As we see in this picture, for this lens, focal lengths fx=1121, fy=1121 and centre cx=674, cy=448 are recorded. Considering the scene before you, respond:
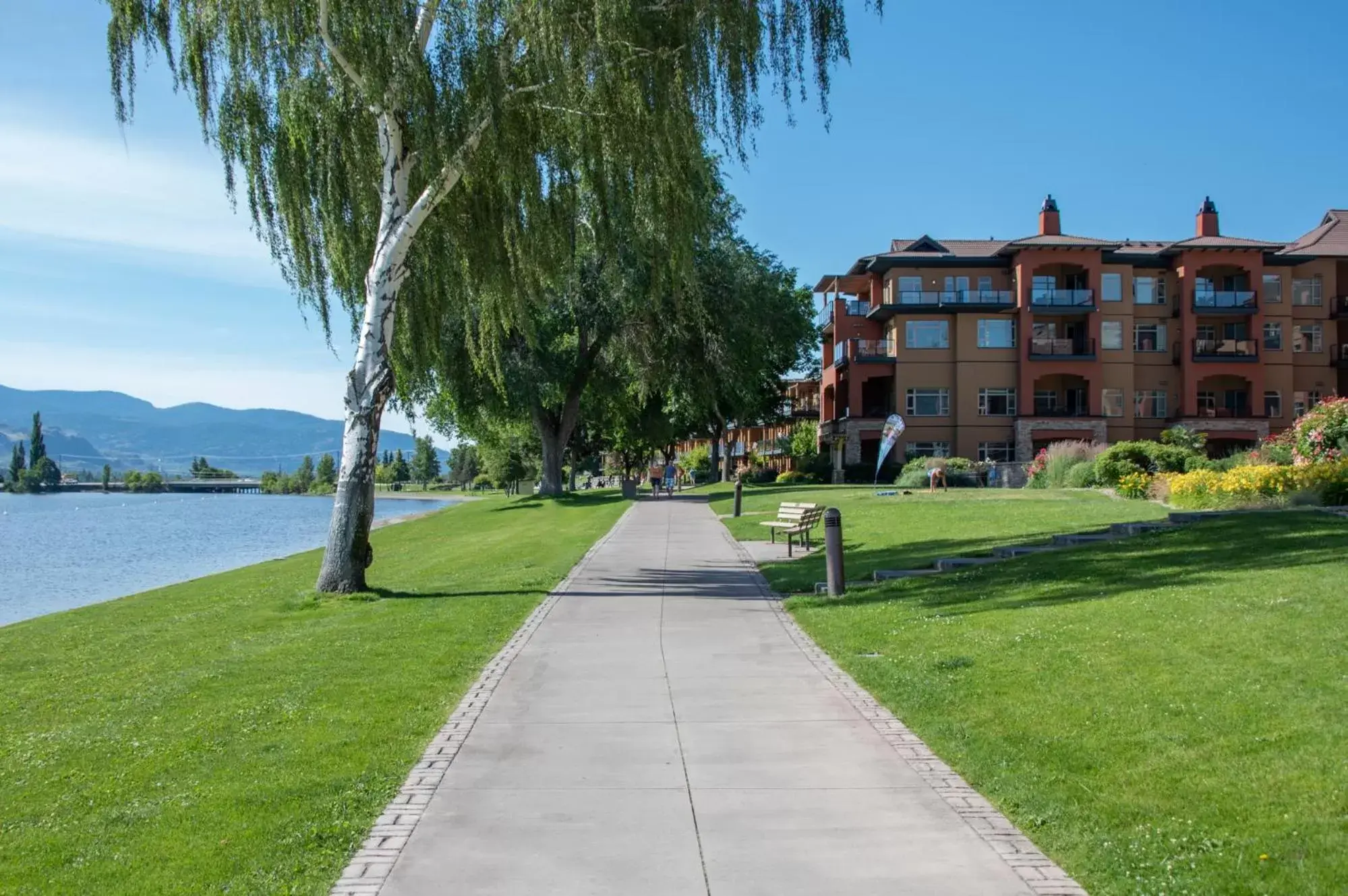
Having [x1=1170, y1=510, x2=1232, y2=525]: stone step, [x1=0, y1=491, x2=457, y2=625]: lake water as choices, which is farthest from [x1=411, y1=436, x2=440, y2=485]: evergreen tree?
[x1=1170, y1=510, x2=1232, y2=525]: stone step

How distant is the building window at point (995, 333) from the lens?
59.2 m

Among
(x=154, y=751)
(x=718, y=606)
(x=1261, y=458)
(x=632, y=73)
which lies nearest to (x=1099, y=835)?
(x=154, y=751)

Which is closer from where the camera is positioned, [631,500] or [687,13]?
[687,13]

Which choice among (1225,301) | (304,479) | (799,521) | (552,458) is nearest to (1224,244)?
(1225,301)

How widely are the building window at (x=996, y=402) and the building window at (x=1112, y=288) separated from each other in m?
7.20

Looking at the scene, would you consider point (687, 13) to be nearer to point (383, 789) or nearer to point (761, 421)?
point (383, 789)

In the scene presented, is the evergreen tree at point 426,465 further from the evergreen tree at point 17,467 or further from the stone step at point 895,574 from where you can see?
the stone step at point 895,574

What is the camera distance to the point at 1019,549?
17703 mm

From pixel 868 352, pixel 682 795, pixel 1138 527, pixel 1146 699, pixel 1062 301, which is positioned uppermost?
pixel 1062 301

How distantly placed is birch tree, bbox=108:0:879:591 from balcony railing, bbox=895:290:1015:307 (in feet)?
147

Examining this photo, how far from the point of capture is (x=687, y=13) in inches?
603

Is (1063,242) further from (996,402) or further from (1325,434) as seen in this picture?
(1325,434)

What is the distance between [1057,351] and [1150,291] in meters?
7.10

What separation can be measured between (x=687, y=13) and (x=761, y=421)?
2511 inches
